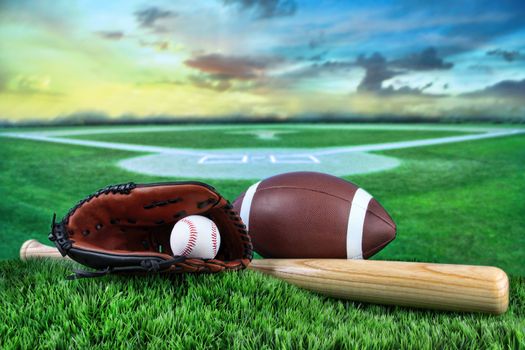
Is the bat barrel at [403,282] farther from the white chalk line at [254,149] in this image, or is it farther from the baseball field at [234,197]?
the white chalk line at [254,149]

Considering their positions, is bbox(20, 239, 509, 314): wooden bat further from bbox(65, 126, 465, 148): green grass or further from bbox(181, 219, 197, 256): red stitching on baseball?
bbox(65, 126, 465, 148): green grass

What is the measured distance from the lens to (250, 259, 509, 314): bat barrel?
1197mm

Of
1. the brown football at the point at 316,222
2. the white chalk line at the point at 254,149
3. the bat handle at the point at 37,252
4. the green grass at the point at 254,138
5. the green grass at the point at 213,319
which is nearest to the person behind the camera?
the green grass at the point at 213,319

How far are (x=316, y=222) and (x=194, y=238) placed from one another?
0.37 metres

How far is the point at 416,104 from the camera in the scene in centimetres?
337

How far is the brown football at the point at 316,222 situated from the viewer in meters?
1.42

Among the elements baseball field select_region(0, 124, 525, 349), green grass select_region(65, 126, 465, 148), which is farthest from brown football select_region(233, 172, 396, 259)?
green grass select_region(65, 126, 465, 148)

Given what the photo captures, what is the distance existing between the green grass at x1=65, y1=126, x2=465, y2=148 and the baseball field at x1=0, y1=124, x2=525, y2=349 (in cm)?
1

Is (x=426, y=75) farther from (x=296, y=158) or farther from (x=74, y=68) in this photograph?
(x=74, y=68)

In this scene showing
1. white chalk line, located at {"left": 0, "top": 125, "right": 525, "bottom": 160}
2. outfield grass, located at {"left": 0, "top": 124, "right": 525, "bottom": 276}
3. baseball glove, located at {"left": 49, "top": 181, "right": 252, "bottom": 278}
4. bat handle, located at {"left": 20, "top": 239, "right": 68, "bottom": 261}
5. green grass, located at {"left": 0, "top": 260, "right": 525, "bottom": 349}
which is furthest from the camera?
white chalk line, located at {"left": 0, "top": 125, "right": 525, "bottom": 160}

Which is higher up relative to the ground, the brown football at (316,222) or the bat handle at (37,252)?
the brown football at (316,222)

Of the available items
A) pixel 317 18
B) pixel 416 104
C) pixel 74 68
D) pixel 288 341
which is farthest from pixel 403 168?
pixel 288 341

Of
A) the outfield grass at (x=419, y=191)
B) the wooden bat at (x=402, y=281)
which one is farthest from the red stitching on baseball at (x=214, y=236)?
the outfield grass at (x=419, y=191)

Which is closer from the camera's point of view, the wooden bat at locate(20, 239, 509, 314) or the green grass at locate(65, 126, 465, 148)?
the wooden bat at locate(20, 239, 509, 314)
